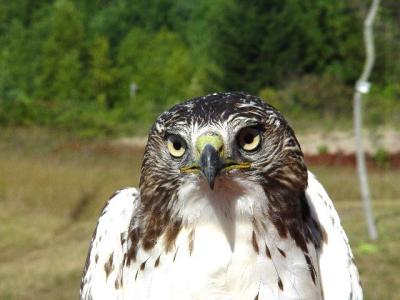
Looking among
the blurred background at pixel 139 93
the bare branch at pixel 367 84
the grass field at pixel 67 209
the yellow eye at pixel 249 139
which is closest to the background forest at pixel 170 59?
the blurred background at pixel 139 93

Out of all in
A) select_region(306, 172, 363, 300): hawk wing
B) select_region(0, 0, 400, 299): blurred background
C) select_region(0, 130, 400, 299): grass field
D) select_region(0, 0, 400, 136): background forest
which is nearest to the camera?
select_region(306, 172, 363, 300): hawk wing

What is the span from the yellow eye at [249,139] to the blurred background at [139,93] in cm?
690

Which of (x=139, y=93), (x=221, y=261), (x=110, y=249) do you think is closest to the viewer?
(x=221, y=261)

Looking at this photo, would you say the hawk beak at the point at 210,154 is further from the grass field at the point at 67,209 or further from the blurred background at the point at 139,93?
the blurred background at the point at 139,93

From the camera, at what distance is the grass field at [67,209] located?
28.2 ft

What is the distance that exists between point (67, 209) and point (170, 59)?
14.1 meters

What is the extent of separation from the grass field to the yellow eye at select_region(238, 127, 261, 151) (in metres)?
6.24

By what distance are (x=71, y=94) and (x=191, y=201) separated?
2425cm

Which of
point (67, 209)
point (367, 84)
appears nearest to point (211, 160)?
point (367, 84)

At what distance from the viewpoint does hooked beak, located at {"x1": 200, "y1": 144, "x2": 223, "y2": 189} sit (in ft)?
5.95

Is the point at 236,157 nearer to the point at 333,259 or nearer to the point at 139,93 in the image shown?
the point at 333,259

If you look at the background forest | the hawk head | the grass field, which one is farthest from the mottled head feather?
the background forest

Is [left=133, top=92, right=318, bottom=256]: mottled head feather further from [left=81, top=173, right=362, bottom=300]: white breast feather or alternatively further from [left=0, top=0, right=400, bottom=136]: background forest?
[left=0, top=0, right=400, bottom=136]: background forest

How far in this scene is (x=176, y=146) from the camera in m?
1.96
